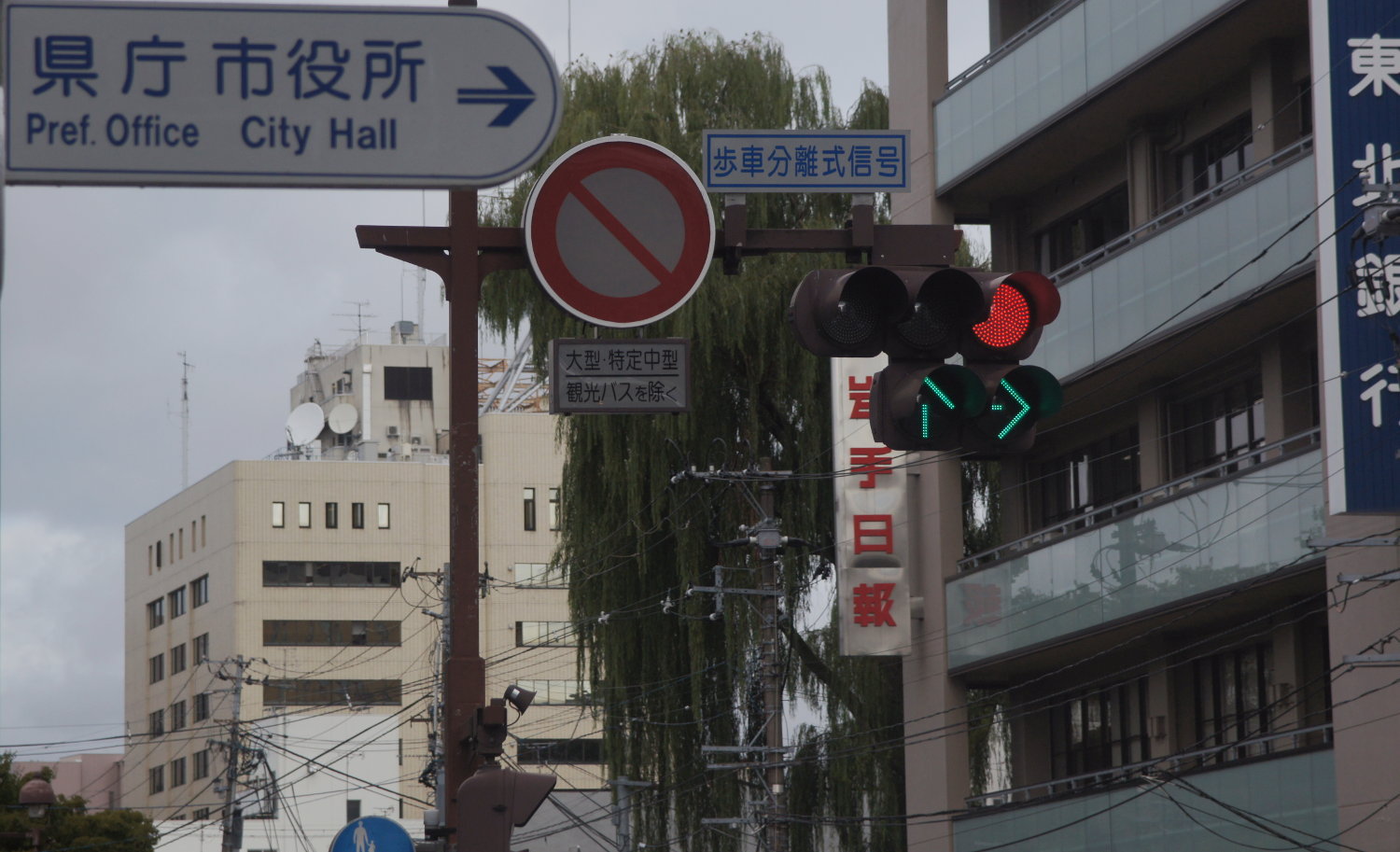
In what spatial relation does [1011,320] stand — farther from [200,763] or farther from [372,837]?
[200,763]

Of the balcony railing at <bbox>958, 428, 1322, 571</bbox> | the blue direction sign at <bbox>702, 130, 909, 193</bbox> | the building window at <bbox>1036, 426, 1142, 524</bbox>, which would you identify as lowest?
the blue direction sign at <bbox>702, 130, 909, 193</bbox>

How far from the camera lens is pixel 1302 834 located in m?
21.2

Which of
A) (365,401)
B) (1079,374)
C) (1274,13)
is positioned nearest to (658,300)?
(1274,13)

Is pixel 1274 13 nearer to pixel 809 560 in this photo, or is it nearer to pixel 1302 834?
pixel 1302 834

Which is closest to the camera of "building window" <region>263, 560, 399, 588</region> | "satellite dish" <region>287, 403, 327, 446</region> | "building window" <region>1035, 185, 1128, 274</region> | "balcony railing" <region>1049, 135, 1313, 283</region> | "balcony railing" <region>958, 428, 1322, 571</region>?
"balcony railing" <region>1049, 135, 1313, 283</region>

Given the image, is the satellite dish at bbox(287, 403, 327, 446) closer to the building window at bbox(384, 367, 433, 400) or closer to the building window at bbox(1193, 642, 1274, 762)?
the building window at bbox(384, 367, 433, 400)

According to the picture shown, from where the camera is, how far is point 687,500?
30.3 metres

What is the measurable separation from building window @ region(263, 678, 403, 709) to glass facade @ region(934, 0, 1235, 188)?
214 ft

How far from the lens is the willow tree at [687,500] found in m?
29.6

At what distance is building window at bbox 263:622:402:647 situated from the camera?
91500mm

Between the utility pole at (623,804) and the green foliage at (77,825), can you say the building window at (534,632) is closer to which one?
the green foliage at (77,825)

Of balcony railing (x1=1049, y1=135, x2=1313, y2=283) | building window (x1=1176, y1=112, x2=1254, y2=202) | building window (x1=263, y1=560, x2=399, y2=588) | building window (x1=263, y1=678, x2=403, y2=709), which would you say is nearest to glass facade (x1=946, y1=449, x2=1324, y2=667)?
balcony railing (x1=1049, y1=135, x2=1313, y2=283)

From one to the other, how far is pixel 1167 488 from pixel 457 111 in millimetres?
20807

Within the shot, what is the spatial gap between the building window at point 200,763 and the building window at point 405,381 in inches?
849
